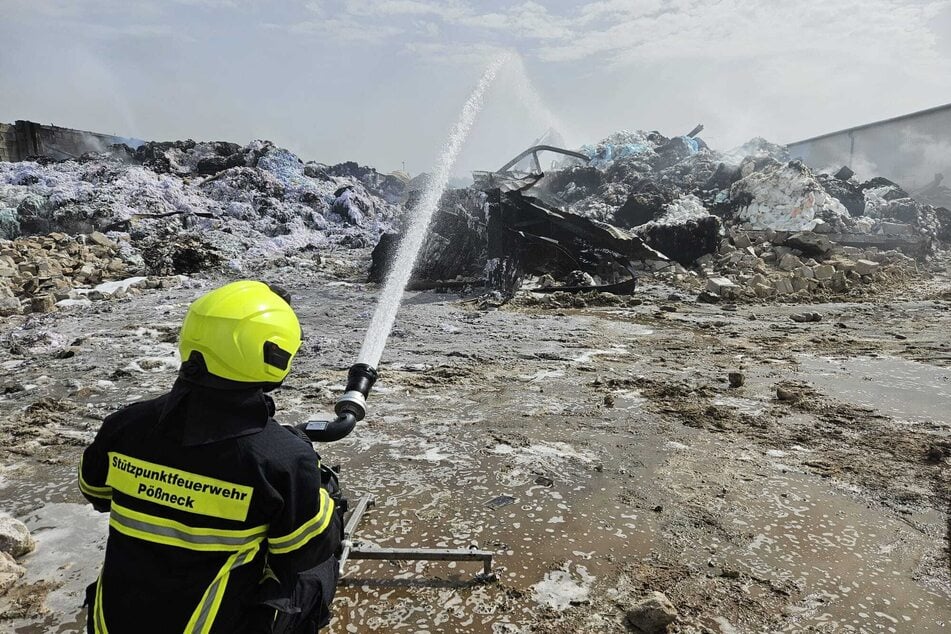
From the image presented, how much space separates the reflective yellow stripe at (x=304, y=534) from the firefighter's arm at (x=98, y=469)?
46 centimetres

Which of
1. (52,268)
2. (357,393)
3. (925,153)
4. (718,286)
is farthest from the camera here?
(925,153)

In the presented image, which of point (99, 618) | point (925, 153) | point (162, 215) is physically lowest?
point (99, 618)

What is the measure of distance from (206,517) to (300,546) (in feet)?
0.67

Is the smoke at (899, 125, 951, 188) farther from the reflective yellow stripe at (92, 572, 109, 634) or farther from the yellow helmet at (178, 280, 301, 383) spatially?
the reflective yellow stripe at (92, 572, 109, 634)

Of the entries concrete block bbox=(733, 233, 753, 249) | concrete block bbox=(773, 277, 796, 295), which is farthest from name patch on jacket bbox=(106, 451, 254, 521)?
concrete block bbox=(733, 233, 753, 249)

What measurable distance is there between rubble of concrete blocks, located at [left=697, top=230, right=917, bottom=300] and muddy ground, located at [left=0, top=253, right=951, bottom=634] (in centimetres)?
264

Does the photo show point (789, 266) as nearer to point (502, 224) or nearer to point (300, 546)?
point (502, 224)

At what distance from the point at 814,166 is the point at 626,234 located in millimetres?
19277

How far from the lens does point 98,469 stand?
1.33 metres

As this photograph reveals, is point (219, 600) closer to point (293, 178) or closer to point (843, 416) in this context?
point (843, 416)

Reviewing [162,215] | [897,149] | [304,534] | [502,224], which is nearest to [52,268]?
[162,215]

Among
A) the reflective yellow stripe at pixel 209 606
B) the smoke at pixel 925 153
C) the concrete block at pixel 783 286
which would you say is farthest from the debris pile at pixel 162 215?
the smoke at pixel 925 153

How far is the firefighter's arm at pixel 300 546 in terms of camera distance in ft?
3.92

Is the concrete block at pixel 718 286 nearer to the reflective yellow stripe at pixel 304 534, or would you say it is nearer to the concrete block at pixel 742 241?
the concrete block at pixel 742 241
